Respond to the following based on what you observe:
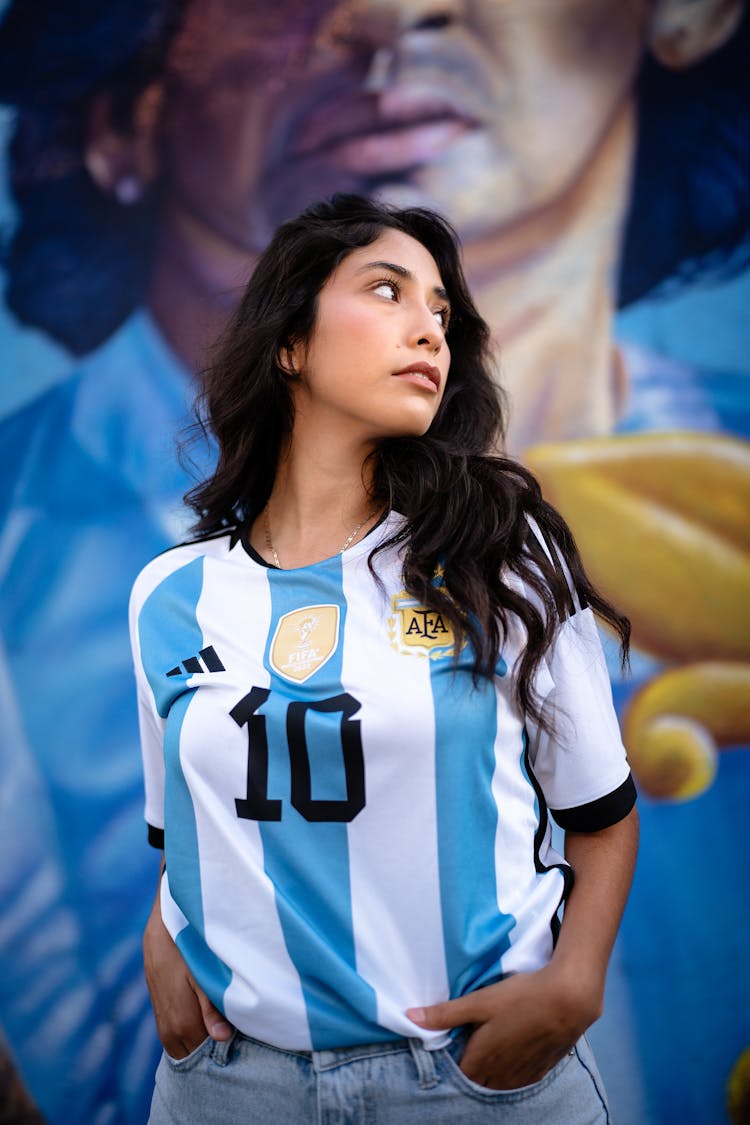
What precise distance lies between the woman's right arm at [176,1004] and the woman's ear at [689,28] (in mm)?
2702

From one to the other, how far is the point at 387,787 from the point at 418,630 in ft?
0.79

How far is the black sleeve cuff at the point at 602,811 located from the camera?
61.2 inches

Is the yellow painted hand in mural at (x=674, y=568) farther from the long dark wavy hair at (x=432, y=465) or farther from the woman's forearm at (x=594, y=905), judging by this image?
the woman's forearm at (x=594, y=905)

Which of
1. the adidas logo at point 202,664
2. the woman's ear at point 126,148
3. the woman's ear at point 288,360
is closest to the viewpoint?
the adidas logo at point 202,664

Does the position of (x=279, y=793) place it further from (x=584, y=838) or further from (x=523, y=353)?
(x=523, y=353)

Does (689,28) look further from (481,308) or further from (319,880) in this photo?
(319,880)

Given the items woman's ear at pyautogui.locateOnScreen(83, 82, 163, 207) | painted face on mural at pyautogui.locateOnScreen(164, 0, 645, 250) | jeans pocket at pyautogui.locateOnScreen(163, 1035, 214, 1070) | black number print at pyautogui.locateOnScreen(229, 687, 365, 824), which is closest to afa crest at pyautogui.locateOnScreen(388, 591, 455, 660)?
black number print at pyautogui.locateOnScreen(229, 687, 365, 824)

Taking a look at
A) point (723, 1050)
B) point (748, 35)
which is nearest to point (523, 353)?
point (748, 35)

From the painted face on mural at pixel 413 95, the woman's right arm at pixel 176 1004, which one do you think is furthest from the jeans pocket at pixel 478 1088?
the painted face on mural at pixel 413 95

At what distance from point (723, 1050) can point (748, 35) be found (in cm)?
280

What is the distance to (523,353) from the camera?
2.99 m

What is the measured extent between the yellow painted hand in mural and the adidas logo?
1508mm

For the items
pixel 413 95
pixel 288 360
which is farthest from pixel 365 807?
pixel 413 95

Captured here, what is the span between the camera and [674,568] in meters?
2.86
